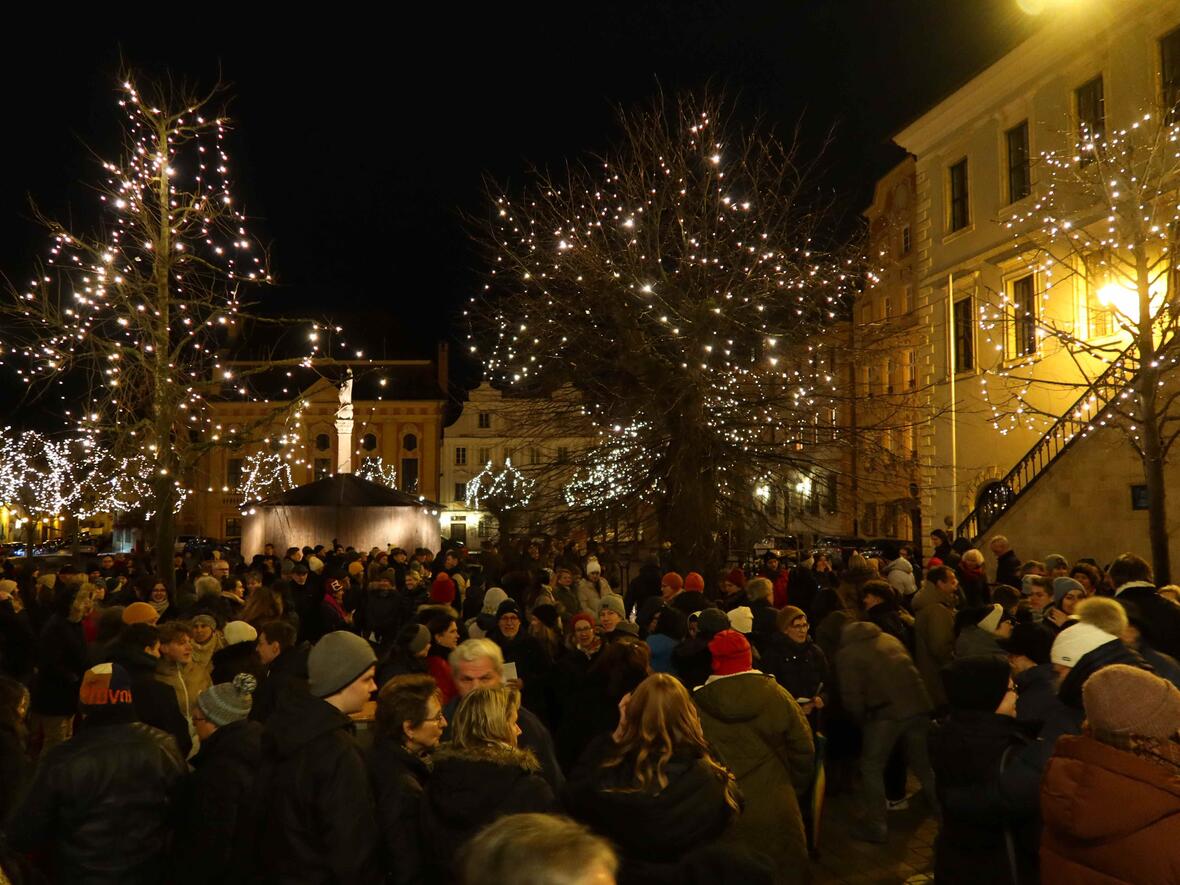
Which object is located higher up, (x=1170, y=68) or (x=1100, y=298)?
(x=1170, y=68)

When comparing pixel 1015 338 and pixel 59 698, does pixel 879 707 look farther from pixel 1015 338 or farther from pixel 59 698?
pixel 1015 338

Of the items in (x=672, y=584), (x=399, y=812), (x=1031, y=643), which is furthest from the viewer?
(x=672, y=584)

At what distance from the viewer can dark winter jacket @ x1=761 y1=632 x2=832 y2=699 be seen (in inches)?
302

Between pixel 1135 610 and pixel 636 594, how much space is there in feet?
25.8

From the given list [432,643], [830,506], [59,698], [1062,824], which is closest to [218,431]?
[59,698]

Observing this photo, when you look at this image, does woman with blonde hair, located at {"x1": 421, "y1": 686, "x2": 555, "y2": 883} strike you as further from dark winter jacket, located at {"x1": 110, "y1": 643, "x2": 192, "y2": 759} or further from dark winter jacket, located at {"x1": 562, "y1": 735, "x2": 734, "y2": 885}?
dark winter jacket, located at {"x1": 110, "y1": 643, "x2": 192, "y2": 759}

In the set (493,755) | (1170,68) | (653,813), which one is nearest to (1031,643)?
(653,813)

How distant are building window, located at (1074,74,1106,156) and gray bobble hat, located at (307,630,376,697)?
854 inches

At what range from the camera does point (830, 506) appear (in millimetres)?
22531

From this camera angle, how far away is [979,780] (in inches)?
184

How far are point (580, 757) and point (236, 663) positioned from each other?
3709mm

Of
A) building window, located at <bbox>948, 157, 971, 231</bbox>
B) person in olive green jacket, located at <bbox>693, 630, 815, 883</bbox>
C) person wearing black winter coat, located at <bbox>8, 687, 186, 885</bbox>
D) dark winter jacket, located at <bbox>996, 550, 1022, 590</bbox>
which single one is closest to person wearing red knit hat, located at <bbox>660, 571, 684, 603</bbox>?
dark winter jacket, located at <bbox>996, 550, 1022, 590</bbox>

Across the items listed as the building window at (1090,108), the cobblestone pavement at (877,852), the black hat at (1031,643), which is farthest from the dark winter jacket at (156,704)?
the building window at (1090,108)

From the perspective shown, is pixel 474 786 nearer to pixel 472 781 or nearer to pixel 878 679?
pixel 472 781
